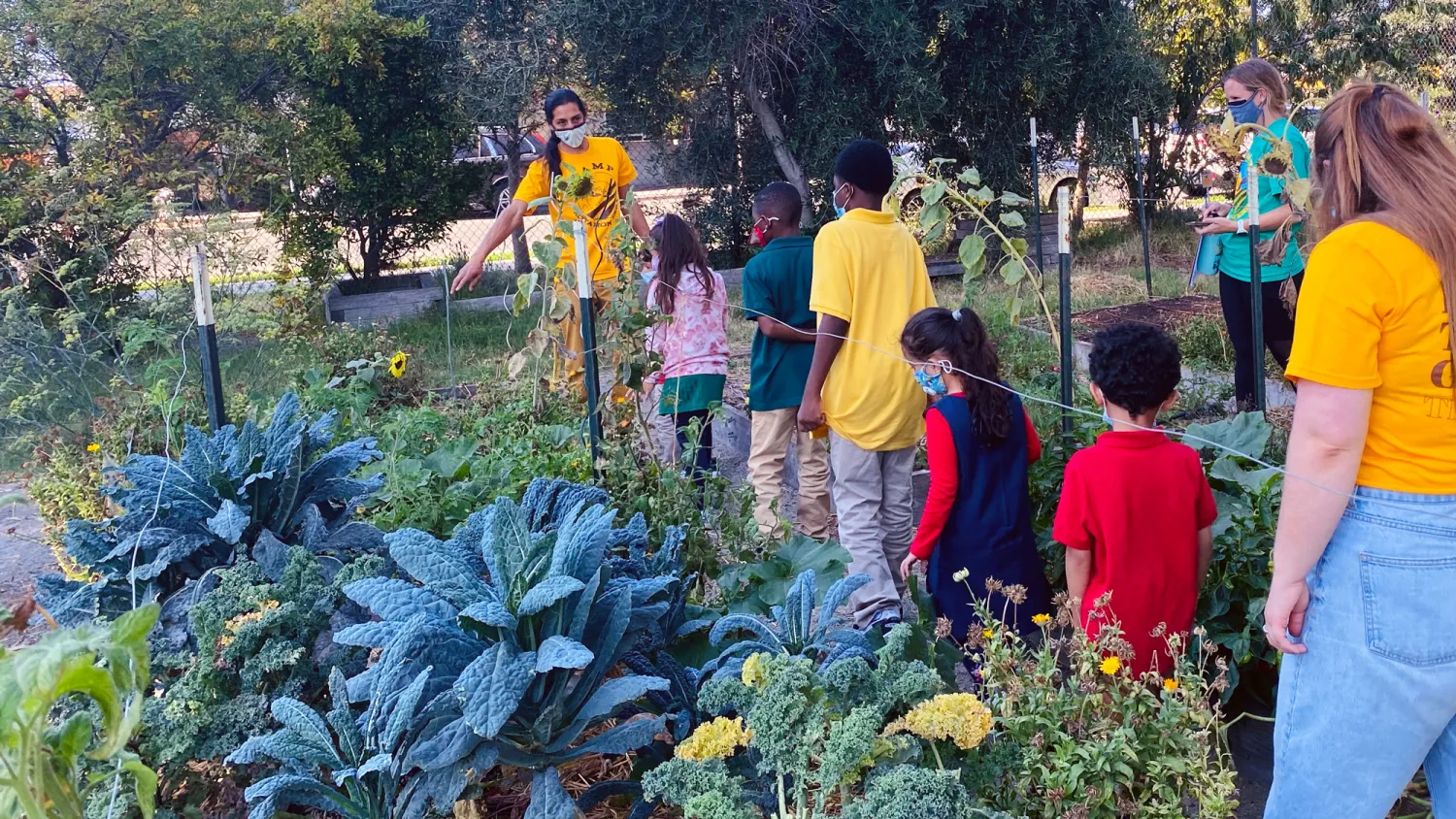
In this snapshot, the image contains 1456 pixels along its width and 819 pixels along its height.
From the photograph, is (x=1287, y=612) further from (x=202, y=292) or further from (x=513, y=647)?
(x=202, y=292)

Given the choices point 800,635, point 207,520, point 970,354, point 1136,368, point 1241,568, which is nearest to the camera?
point 800,635

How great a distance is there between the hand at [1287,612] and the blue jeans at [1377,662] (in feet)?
0.05

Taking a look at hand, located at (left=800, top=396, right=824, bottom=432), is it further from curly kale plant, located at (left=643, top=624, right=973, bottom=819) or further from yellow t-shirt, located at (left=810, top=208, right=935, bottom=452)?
curly kale plant, located at (left=643, top=624, right=973, bottom=819)

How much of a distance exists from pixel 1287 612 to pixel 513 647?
4.13 feet

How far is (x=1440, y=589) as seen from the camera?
167cm

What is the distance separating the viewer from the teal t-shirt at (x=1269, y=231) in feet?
13.6

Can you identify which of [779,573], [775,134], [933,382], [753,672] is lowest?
[779,573]

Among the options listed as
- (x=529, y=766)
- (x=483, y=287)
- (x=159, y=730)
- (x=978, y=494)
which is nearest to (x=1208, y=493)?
(x=978, y=494)

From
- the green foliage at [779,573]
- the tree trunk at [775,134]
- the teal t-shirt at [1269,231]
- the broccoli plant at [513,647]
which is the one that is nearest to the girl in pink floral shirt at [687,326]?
the green foliage at [779,573]

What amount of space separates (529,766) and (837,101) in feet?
30.6

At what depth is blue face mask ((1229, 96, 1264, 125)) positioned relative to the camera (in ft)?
13.6

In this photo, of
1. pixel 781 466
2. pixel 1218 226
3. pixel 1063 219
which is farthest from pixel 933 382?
pixel 1218 226

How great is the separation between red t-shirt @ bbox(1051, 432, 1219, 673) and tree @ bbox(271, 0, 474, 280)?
25.7 ft

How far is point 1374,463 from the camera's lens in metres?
1.71
